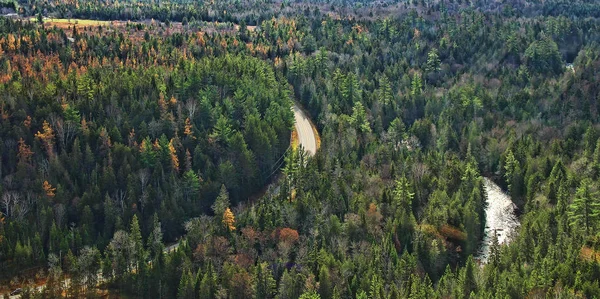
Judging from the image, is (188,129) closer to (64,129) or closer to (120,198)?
(120,198)

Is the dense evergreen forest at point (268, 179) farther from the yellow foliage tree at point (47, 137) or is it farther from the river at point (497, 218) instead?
the river at point (497, 218)

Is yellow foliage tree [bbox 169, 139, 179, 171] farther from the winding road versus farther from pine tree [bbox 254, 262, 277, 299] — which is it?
pine tree [bbox 254, 262, 277, 299]

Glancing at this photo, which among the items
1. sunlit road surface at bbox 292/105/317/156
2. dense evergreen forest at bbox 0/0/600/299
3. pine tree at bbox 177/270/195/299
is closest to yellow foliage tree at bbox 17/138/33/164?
dense evergreen forest at bbox 0/0/600/299

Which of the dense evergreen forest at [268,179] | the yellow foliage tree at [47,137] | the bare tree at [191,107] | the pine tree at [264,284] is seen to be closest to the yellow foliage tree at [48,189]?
the dense evergreen forest at [268,179]

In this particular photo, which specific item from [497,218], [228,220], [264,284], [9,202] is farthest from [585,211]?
[9,202]

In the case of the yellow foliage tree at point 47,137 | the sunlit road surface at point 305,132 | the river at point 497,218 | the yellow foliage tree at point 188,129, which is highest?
the yellow foliage tree at point 47,137

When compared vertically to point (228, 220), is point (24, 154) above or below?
above
